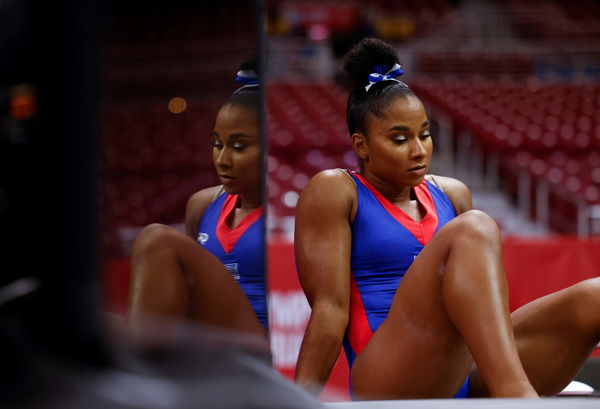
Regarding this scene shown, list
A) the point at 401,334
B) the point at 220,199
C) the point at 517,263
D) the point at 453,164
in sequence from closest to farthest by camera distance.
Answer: the point at 220,199
the point at 401,334
the point at 517,263
the point at 453,164

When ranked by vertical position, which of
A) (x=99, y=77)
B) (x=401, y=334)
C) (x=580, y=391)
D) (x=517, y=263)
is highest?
(x=99, y=77)

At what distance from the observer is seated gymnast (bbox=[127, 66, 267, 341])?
379 millimetres

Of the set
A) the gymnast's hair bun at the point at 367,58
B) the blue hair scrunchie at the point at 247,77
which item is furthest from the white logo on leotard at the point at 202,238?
the gymnast's hair bun at the point at 367,58

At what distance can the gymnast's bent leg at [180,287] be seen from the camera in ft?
1.20

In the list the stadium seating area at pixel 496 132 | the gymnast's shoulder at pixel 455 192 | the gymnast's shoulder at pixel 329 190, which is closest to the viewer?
the gymnast's shoulder at pixel 329 190

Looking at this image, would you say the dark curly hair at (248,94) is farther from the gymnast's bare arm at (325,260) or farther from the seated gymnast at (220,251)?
the gymnast's bare arm at (325,260)

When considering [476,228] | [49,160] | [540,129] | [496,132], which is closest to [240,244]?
[49,160]

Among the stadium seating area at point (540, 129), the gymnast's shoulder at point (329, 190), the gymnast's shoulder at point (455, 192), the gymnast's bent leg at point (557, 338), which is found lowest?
the stadium seating area at point (540, 129)

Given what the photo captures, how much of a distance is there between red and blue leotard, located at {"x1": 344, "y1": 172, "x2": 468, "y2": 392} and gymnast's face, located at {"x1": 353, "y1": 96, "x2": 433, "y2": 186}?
7cm

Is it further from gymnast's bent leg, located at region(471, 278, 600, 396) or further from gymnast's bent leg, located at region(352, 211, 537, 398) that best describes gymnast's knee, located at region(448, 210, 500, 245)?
gymnast's bent leg, located at region(471, 278, 600, 396)

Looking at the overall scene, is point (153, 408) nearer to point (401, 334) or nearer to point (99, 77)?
point (99, 77)

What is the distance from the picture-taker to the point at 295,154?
6.05 metres

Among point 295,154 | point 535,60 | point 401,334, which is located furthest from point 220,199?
point 535,60

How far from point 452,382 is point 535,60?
30.3 feet
